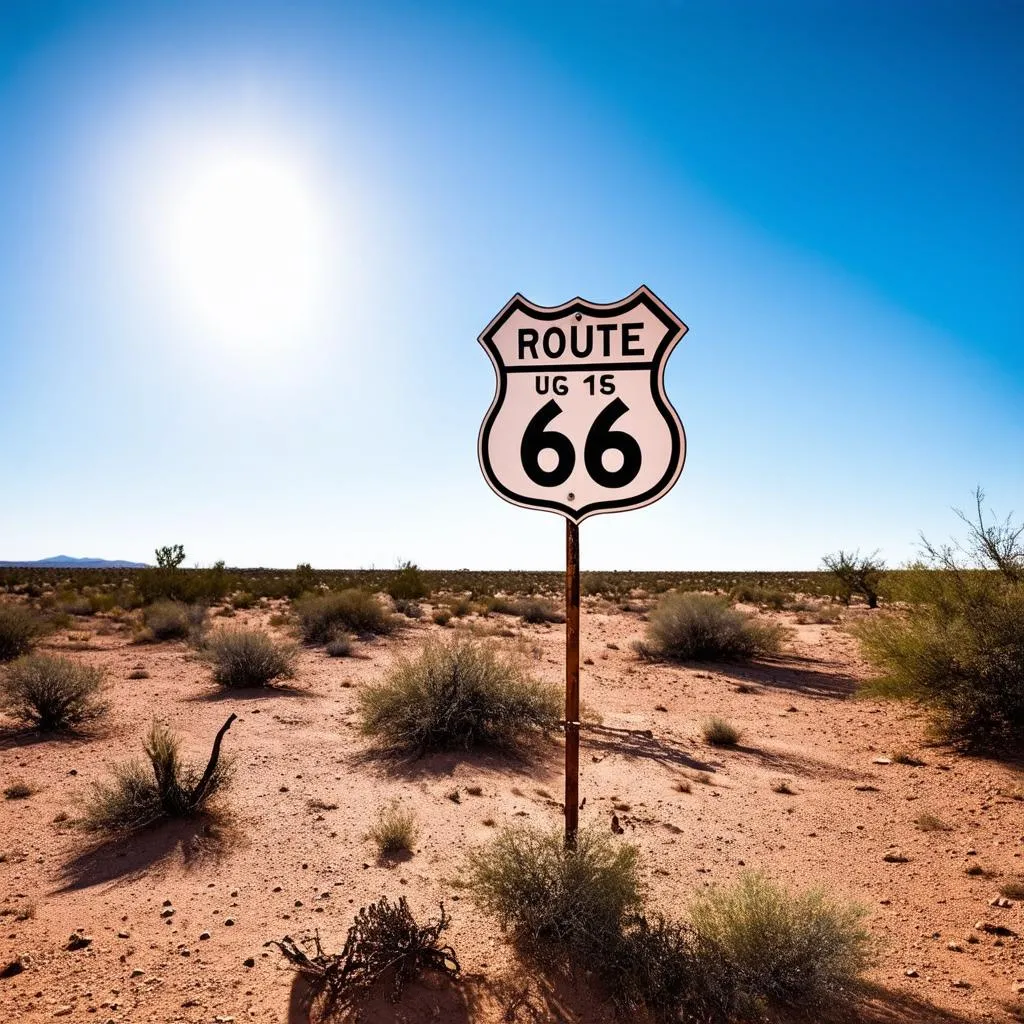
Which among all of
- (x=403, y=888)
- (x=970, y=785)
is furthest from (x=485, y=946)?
(x=970, y=785)

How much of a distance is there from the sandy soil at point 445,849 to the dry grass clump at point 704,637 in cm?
434

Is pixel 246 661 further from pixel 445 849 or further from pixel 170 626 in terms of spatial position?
pixel 170 626

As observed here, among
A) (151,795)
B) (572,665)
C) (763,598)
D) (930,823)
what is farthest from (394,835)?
(763,598)

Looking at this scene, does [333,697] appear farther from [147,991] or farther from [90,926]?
[147,991]

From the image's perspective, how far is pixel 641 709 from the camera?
399 inches

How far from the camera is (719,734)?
826cm

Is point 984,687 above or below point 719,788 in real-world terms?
above

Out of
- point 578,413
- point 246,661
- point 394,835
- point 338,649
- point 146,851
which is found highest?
point 578,413

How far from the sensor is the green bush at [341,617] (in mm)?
A: 16484

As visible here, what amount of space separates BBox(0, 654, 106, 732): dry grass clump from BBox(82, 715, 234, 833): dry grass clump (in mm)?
2952

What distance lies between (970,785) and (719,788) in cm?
236

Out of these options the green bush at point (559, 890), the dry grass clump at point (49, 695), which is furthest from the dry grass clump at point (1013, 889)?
the dry grass clump at point (49, 695)

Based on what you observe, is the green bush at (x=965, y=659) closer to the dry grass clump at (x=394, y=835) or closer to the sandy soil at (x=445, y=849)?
the sandy soil at (x=445, y=849)

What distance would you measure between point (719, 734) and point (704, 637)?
21.1 ft
